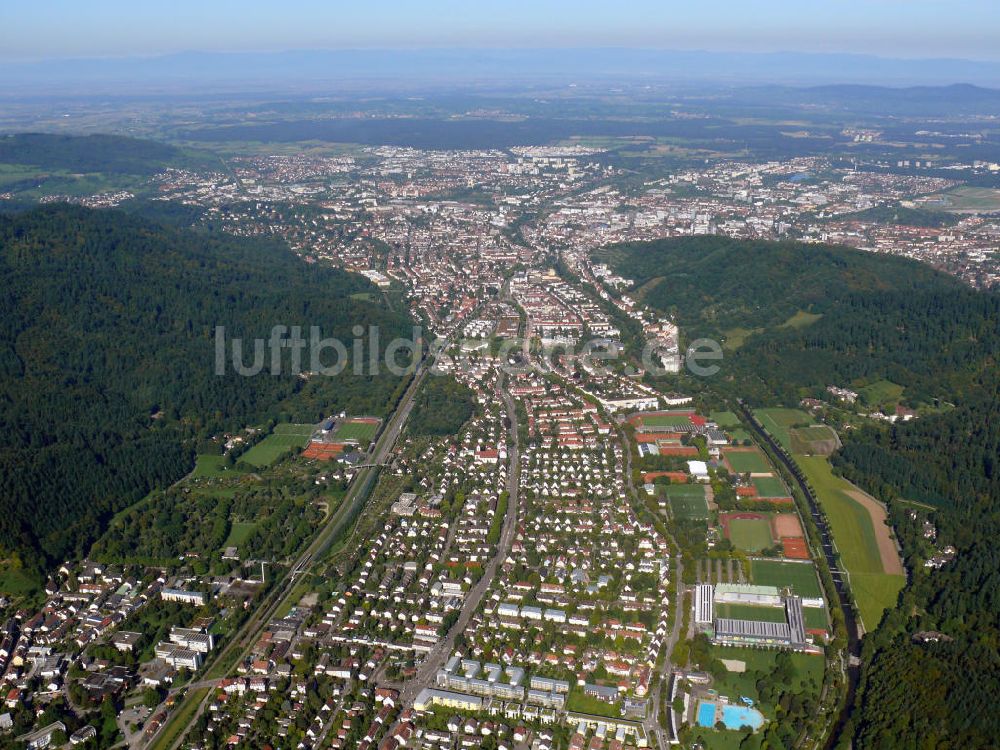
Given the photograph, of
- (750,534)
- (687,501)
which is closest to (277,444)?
(687,501)

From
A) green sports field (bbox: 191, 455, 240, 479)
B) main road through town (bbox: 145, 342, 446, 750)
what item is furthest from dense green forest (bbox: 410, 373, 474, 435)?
green sports field (bbox: 191, 455, 240, 479)

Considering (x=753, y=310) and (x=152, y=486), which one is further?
(x=753, y=310)

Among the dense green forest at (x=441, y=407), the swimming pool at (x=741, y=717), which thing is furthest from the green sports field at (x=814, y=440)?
the swimming pool at (x=741, y=717)

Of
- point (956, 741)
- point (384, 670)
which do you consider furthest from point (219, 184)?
point (956, 741)

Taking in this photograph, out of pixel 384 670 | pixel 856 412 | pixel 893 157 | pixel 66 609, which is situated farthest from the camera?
pixel 893 157

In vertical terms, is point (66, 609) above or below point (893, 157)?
below

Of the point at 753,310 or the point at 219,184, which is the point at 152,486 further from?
the point at 219,184

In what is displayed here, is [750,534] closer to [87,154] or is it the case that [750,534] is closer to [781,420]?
[781,420]
